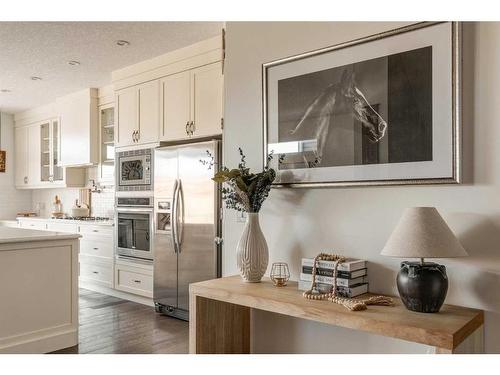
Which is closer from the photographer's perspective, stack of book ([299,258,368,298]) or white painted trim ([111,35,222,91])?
stack of book ([299,258,368,298])

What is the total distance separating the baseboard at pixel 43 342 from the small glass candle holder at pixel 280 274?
6.21ft

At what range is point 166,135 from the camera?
4.40 metres

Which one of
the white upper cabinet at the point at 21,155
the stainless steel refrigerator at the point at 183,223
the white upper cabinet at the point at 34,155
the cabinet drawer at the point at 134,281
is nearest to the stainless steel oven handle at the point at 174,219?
the stainless steel refrigerator at the point at 183,223

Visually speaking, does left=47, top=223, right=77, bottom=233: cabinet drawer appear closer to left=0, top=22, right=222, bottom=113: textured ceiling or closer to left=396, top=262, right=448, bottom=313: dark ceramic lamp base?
left=0, top=22, right=222, bottom=113: textured ceiling

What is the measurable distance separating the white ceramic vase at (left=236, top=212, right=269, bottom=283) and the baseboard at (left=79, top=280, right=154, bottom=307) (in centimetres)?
256

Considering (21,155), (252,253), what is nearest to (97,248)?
(21,155)

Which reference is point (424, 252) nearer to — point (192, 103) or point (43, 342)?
point (43, 342)

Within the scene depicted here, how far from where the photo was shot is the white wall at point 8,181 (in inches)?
285

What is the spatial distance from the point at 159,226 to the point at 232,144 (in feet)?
6.06

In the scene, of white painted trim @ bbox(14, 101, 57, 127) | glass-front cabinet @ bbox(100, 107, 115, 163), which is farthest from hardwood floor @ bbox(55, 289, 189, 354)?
white painted trim @ bbox(14, 101, 57, 127)

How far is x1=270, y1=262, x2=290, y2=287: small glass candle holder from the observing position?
2.27 m

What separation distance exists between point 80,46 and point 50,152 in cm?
293

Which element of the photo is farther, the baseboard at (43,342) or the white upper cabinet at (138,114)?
the white upper cabinet at (138,114)

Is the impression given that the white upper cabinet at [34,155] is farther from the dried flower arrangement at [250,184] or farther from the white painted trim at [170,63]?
the dried flower arrangement at [250,184]
